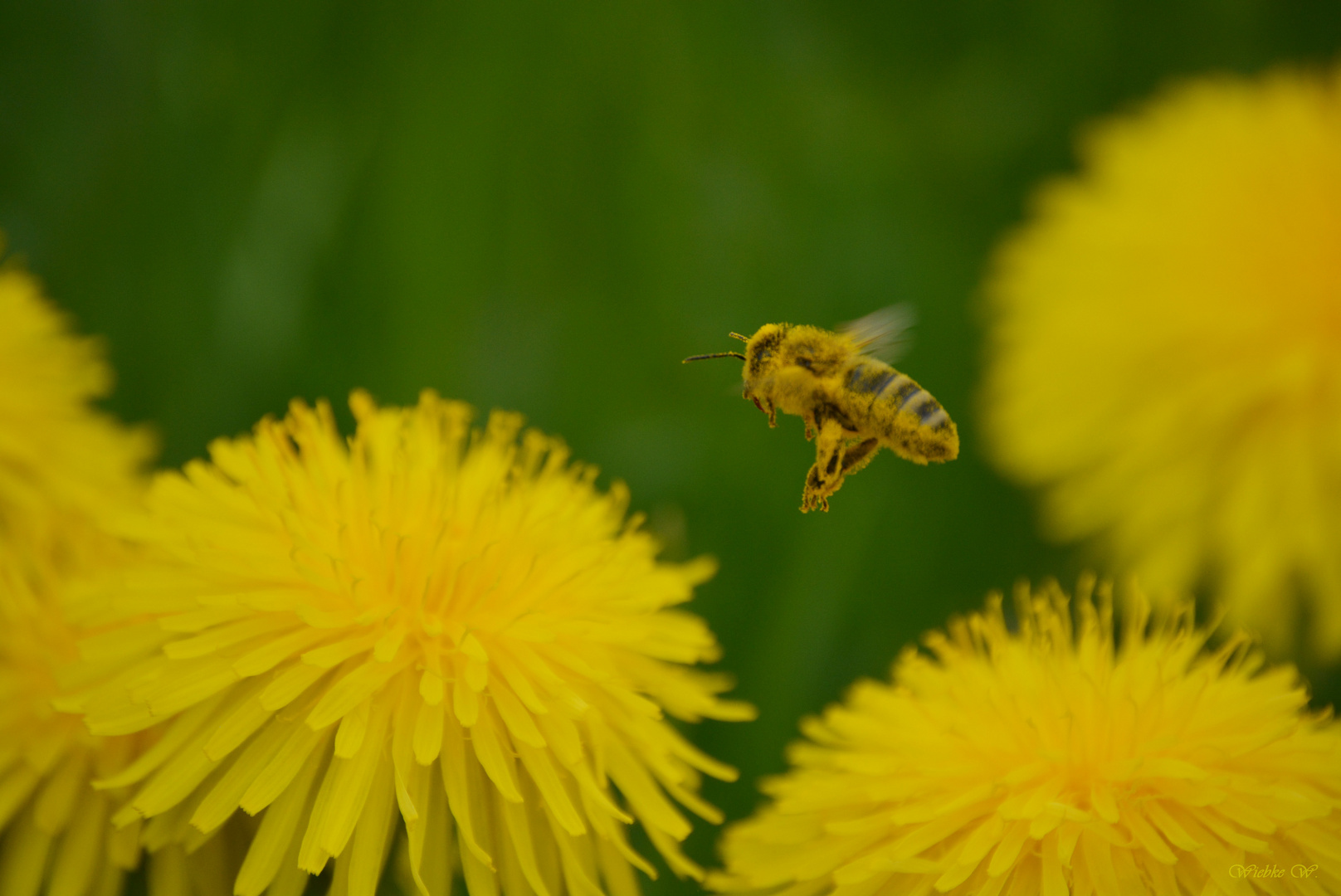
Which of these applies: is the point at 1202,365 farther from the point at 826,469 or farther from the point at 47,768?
→ the point at 47,768

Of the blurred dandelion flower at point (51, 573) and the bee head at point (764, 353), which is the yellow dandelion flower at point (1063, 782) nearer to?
the bee head at point (764, 353)

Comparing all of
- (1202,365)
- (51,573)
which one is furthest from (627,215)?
(51,573)

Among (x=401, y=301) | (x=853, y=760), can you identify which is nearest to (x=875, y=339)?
(x=853, y=760)

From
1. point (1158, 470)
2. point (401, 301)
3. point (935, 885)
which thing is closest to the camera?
point (935, 885)

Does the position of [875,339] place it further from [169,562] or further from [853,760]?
[169,562]

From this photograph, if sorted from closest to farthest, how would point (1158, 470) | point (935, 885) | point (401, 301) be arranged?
point (935, 885) → point (1158, 470) → point (401, 301)

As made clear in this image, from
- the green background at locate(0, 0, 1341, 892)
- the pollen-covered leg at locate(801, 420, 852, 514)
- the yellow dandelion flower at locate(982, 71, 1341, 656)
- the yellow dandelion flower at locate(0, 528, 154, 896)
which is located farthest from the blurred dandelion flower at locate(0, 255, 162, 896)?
the yellow dandelion flower at locate(982, 71, 1341, 656)

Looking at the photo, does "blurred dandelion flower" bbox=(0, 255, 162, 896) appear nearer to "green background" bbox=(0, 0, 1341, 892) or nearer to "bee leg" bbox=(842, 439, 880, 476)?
"green background" bbox=(0, 0, 1341, 892)

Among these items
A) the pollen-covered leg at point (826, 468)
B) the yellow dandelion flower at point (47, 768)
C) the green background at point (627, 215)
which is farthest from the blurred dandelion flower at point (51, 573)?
the pollen-covered leg at point (826, 468)
